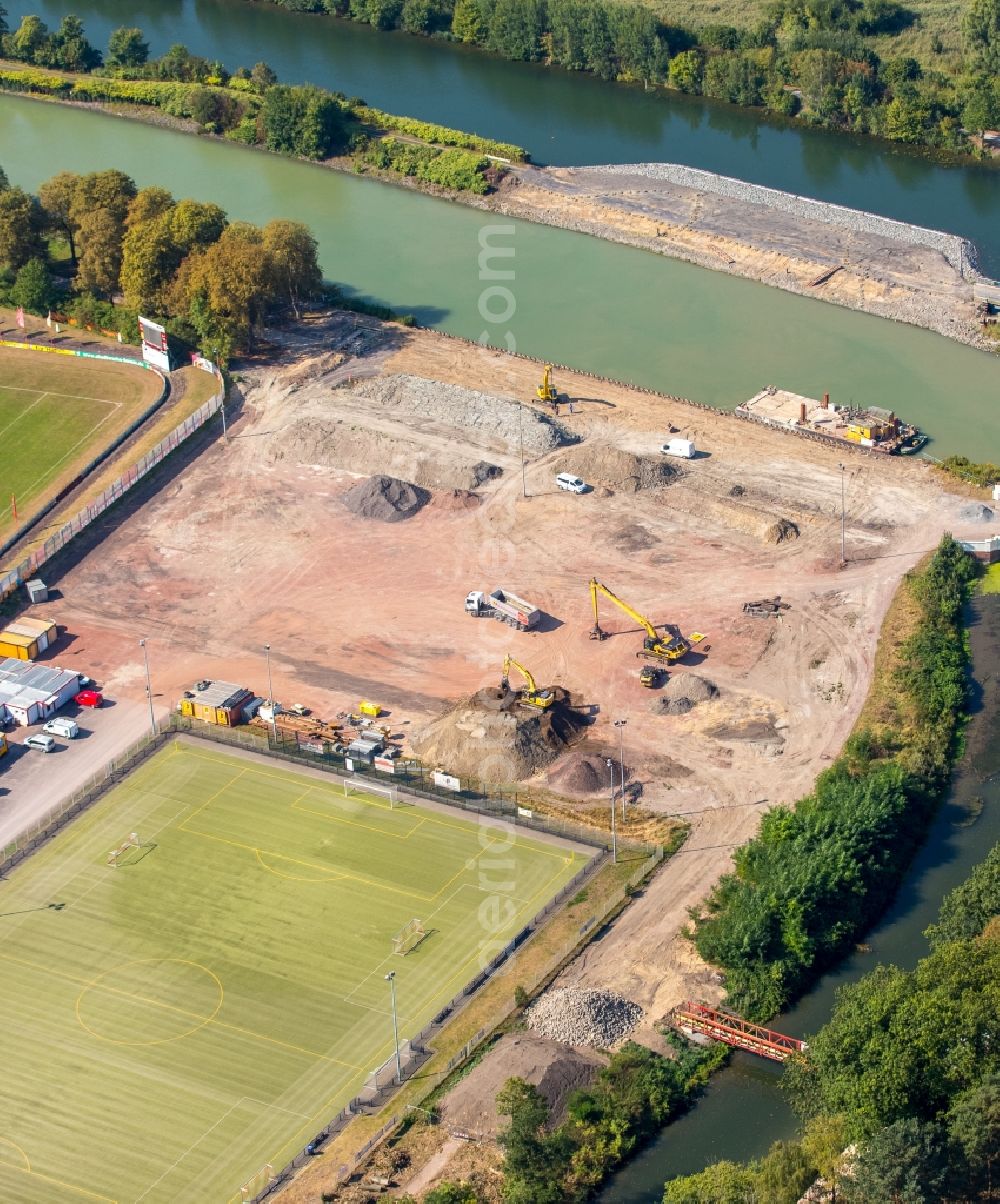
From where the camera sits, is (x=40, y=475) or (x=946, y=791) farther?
(x=40, y=475)

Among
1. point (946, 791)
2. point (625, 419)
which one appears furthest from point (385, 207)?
point (946, 791)

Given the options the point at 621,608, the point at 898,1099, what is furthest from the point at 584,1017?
the point at 621,608

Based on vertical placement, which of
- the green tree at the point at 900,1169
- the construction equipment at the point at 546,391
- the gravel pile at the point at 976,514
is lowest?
the green tree at the point at 900,1169

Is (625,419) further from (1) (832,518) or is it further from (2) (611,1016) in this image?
(2) (611,1016)

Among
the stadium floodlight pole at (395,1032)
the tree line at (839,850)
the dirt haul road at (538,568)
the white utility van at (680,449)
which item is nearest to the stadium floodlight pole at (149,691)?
the dirt haul road at (538,568)

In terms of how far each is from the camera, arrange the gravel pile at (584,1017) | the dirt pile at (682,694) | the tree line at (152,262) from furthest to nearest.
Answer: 1. the tree line at (152,262)
2. the dirt pile at (682,694)
3. the gravel pile at (584,1017)

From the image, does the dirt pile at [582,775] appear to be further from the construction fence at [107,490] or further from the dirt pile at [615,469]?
the construction fence at [107,490]

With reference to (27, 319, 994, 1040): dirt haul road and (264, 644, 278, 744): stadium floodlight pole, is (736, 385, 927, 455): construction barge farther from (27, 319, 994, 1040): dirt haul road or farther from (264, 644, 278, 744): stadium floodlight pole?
(264, 644, 278, 744): stadium floodlight pole
